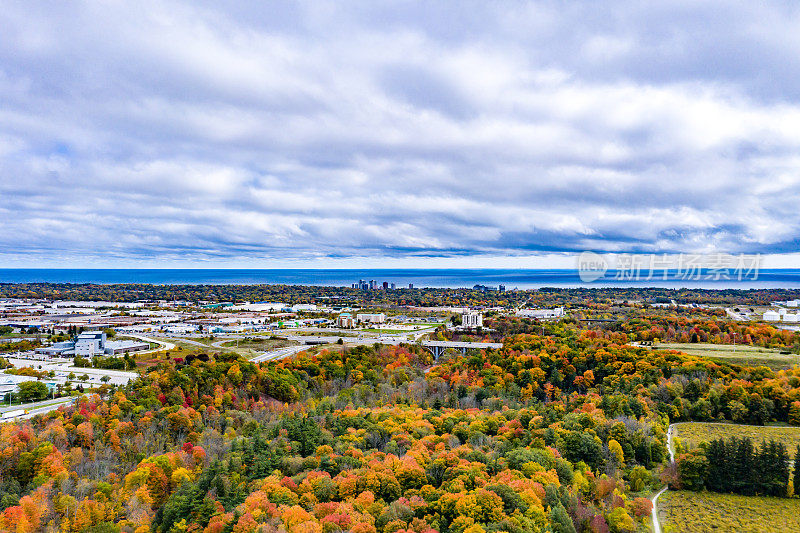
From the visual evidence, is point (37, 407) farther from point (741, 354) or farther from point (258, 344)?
point (741, 354)

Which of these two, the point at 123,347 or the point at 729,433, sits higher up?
the point at 123,347

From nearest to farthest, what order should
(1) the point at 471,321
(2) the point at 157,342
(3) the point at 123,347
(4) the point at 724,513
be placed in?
(4) the point at 724,513 → (3) the point at 123,347 → (2) the point at 157,342 → (1) the point at 471,321

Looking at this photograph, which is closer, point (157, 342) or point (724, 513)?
point (724, 513)

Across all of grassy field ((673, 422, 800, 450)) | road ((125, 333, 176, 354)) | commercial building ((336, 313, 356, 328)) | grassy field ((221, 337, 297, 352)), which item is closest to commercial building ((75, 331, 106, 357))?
road ((125, 333, 176, 354))

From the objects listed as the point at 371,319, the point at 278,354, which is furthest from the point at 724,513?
the point at 371,319

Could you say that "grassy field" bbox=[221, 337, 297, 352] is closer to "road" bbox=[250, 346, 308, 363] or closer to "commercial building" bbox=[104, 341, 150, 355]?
"road" bbox=[250, 346, 308, 363]

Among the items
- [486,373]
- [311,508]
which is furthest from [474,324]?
[311,508]
